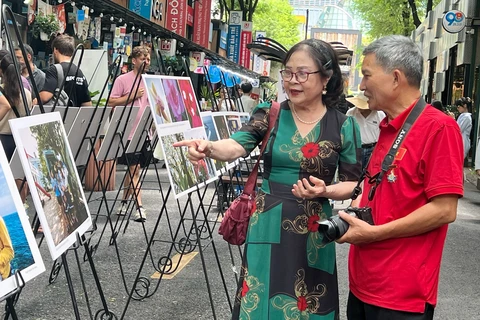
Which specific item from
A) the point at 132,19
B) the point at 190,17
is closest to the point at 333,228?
the point at 132,19

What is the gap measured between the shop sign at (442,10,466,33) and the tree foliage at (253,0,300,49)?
49603 mm

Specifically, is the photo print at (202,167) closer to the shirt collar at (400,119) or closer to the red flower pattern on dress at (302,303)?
the red flower pattern on dress at (302,303)

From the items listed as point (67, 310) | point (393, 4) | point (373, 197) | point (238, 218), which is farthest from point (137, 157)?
point (393, 4)

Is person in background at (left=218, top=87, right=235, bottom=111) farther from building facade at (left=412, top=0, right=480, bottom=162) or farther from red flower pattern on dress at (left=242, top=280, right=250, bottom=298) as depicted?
building facade at (left=412, top=0, right=480, bottom=162)

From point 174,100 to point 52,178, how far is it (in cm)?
173

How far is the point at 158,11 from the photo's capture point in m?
18.1

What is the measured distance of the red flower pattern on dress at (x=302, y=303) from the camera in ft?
10.4

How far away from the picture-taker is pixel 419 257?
101 inches

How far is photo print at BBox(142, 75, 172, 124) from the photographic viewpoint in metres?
4.19

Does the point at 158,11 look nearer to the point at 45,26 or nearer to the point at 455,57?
the point at 45,26

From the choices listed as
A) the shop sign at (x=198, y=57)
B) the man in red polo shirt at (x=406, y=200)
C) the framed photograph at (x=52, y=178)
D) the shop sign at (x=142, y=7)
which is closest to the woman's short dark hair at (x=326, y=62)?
the man in red polo shirt at (x=406, y=200)

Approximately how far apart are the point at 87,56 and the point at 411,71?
8.23 metres

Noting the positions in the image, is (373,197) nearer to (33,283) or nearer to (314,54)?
(314,54)

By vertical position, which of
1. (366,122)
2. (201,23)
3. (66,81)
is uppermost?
(201,23)
